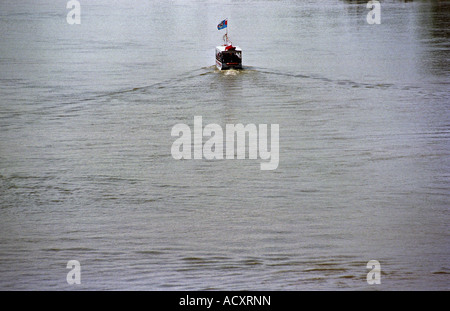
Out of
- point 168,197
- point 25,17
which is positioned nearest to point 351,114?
point 168,197

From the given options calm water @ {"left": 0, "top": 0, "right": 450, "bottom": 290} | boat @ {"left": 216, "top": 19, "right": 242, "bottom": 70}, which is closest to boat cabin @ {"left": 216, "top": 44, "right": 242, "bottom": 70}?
boat @ {"left": 216, "top": 19, "right": 242, "bottom": 70}

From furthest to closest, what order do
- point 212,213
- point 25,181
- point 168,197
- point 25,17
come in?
point 25,17, point 25,181, point 168,197, point 212,213

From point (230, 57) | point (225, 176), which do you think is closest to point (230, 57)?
point (230, 57)

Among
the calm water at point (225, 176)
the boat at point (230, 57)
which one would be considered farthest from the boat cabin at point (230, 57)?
the calm water at point (225, 176)

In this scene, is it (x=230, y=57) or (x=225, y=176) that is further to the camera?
(x=230, y=57)

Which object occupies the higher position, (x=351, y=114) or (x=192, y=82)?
(x=192, y=82)

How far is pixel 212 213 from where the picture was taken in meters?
5.55

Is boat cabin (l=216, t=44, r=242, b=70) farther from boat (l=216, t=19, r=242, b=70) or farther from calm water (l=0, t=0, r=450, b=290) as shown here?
calm water (l=0, t=0, r=450, b=290)

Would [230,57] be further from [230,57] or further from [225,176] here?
[225,176]

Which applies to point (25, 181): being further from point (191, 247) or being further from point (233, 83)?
point (233, 83)

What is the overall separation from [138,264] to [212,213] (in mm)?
1168

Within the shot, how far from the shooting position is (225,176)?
6.50m

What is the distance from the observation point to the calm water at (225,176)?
450 cm

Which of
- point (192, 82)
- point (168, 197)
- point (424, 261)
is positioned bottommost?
point (424, 261)
